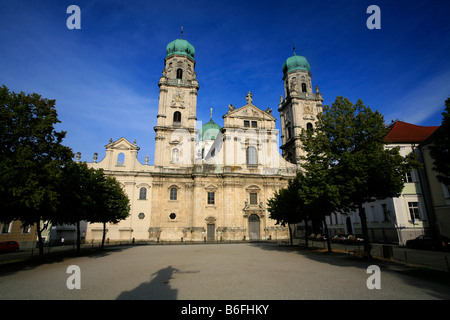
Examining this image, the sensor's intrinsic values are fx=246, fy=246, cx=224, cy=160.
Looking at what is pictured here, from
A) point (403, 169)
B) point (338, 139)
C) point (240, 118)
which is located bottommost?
point (403, 169)

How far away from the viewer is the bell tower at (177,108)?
41656mm

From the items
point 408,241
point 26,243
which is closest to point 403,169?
point 408,241

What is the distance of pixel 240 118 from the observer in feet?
144

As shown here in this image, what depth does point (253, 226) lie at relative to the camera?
39.5 metres

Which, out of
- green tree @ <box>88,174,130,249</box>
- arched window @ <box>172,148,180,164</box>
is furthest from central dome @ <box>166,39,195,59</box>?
green tree @ <box>88,174,130,249</box>

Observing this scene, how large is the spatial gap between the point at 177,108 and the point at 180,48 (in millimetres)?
12394

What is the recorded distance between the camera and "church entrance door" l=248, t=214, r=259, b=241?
39.1 meters

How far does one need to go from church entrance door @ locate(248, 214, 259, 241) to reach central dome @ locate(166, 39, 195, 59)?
32.6m

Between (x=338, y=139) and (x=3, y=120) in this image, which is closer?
(x=3, y=120)

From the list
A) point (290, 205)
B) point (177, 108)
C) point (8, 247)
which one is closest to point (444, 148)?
point (290, 205)

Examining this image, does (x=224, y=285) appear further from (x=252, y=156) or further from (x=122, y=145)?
(x=122, y=145)

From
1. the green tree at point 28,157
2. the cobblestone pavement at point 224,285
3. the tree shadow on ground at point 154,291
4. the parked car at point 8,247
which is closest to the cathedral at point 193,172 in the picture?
the parked car at point 8,247
